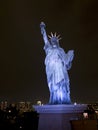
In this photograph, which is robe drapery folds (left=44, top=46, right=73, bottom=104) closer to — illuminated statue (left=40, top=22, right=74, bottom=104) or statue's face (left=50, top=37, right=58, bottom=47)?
illuminated statue (left=40, top=22, right=74, bottom=104)

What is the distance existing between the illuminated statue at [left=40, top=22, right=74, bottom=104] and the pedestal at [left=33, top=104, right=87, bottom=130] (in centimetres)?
47

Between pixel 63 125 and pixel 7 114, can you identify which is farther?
pixel 7 114

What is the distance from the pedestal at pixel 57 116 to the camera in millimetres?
10227

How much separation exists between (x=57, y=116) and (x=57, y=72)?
1.55 m

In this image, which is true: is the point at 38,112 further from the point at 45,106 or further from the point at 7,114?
the point at 7,114

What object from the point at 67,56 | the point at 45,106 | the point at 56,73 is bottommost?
the point at 45,106

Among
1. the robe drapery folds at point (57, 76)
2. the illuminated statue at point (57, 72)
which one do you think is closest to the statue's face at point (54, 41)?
the illuminated statue at point (57, 72)

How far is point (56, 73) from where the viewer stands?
35.7 ft

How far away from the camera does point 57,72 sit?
10883 millimetres

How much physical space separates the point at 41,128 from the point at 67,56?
271cm

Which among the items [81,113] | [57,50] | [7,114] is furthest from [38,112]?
[7,114]

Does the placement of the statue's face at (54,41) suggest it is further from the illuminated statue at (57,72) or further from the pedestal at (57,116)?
the pedestal at (57,116)

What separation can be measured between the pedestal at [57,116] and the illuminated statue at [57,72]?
18.3 inches

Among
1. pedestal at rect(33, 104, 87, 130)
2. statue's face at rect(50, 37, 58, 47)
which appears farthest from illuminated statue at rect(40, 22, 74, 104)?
pedestal at rect(33, 104, 87, 130)
